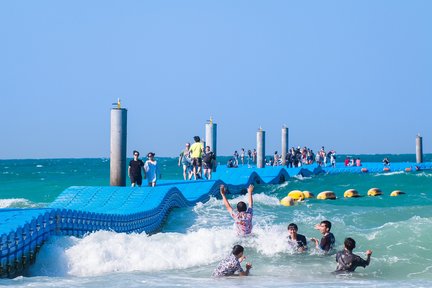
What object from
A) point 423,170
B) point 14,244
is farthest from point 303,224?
point 423,170

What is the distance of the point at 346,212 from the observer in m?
21.6

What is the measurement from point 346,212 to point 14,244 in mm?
13165

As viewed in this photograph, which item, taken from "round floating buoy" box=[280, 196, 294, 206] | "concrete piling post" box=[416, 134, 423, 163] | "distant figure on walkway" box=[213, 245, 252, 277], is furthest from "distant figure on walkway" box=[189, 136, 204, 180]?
"concrete piling post" box=[416, 134, 423, 163]

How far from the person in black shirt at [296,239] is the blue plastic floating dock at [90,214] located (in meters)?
3.23

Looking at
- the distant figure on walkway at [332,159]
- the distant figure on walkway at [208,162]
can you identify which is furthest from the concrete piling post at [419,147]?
the distant figure on walkway at [208,162]

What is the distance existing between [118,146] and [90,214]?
6576 millimetres

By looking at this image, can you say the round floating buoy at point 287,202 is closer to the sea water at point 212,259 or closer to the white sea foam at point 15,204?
the sea water at point 212,259

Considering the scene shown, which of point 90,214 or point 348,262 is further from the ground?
point 90,214

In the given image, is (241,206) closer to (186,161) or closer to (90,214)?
(90,214)

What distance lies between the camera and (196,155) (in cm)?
2516

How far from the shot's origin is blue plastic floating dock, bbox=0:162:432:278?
34.2ft

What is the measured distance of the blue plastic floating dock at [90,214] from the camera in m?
10.4

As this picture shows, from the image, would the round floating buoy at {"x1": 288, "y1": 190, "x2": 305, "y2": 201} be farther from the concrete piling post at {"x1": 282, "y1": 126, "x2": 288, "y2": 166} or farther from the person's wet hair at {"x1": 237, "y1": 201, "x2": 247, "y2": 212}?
the concrete piling post at {"x1": 282, "y1": 126, "x2": 288, "y2": 166}

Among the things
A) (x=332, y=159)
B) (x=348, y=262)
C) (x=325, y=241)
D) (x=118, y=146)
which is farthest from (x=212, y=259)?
(x=332, y=159)
